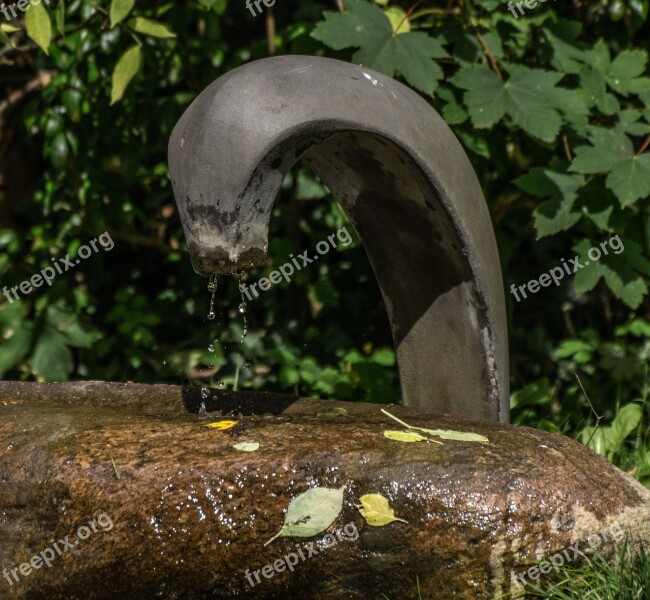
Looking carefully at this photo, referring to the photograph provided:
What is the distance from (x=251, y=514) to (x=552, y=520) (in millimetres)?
513

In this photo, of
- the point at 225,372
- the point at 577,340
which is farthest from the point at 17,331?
the point at 577,340

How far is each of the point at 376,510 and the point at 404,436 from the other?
228mm

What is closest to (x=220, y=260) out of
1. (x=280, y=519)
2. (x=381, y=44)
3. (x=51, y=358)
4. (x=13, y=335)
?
(x=280, y=519)

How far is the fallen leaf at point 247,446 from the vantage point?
1.83m

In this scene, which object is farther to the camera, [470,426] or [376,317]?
[376,317]

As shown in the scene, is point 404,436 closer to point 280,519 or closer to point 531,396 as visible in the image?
point 280,519

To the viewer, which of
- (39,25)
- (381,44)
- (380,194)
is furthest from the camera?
(381,44)

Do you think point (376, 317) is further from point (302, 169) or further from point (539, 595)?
point (539, 595)

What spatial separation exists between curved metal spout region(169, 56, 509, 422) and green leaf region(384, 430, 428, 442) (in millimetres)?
369

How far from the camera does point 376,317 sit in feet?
14.2

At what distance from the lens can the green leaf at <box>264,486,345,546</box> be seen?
172 centimetres

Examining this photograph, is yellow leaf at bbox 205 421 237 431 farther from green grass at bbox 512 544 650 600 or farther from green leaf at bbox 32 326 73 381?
green leaf at bbox 32 326 73 381

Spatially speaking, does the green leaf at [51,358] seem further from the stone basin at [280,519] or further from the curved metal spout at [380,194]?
the stone basin at [280,519]

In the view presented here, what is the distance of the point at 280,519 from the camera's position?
1.73m
